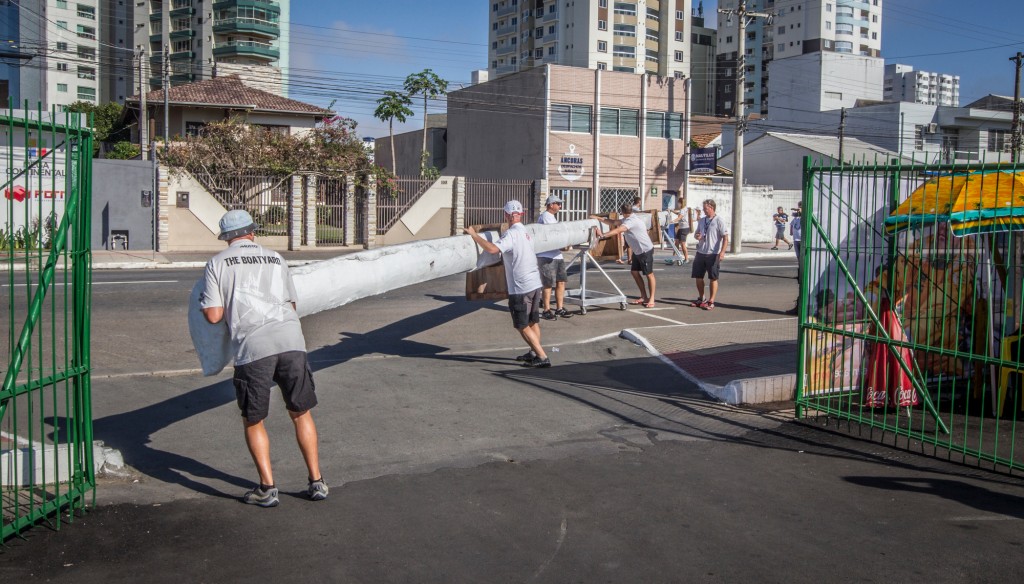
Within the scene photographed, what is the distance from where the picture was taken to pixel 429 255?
7508mm

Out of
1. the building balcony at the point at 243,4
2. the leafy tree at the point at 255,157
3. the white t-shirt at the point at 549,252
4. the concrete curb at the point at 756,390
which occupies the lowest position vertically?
the concrete curb at the point at 756,390

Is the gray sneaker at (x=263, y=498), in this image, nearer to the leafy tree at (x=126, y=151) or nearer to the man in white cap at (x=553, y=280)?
the man in white cap at (x=553, y=280)

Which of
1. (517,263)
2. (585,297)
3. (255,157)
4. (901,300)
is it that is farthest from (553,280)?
(255,157)

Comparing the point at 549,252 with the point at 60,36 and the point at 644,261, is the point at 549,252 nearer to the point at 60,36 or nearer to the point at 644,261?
the point at 644,261

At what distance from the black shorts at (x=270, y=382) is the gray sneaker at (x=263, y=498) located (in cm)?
40

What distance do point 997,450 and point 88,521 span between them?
5757 mm

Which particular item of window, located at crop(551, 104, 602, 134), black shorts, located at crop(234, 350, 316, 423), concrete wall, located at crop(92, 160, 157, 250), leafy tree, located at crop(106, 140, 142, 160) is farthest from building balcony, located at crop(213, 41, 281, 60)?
black shorts, located at crop(234, 350, 316, 423)

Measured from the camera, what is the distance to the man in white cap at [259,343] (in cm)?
489

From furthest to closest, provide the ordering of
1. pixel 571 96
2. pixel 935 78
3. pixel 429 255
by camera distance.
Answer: pixel 935 78
pixel 571 96
pixel 429 255

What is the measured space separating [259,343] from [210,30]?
8532cm

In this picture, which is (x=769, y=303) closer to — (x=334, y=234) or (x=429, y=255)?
(x=429, y=255)

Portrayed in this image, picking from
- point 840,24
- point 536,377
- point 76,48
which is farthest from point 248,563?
point 840,24

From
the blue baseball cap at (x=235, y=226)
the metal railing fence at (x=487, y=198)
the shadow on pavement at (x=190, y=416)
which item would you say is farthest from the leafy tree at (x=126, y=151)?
the blue baseball cap at (x=235, y=226)

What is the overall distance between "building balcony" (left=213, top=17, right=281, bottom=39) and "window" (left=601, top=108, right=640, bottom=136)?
5171 centimetres
